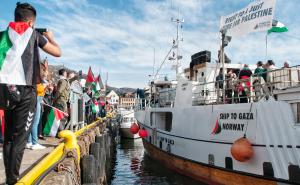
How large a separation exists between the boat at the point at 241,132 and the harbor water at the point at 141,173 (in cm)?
42

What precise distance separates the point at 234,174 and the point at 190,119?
2850 mm

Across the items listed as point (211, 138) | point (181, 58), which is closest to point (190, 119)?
point (211, 138)

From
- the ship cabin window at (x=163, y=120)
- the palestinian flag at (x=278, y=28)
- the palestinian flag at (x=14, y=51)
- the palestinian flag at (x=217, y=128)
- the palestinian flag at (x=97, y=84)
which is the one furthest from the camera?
the palestinian flag at (x=97, y=84)

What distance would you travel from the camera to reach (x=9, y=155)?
10.3ft

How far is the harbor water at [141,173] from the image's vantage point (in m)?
12.1

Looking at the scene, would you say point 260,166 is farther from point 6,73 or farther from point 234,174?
point 6,73

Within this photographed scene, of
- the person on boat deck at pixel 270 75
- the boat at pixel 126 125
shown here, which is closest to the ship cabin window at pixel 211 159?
the person on boat deck at pixel 270 75

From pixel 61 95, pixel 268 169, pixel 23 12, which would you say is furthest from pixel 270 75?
pixel 23 12

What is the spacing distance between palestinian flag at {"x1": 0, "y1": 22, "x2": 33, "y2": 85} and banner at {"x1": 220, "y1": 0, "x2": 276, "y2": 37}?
261 inches

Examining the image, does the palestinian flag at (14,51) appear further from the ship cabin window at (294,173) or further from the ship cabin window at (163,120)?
the ship cabin window at (163,120)

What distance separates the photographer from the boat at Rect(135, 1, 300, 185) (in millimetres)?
7020

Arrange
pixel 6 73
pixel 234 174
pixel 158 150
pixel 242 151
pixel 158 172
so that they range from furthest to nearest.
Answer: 1. pixel 158 150
2. pixel 158 172
3. pixel 234 174
4. pixel 242 151
5. pixel 6 73

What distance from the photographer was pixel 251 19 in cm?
871

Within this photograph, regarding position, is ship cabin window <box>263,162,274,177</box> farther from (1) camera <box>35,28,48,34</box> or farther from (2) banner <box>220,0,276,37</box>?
(1) camera <box>35,28,48,34</box>
